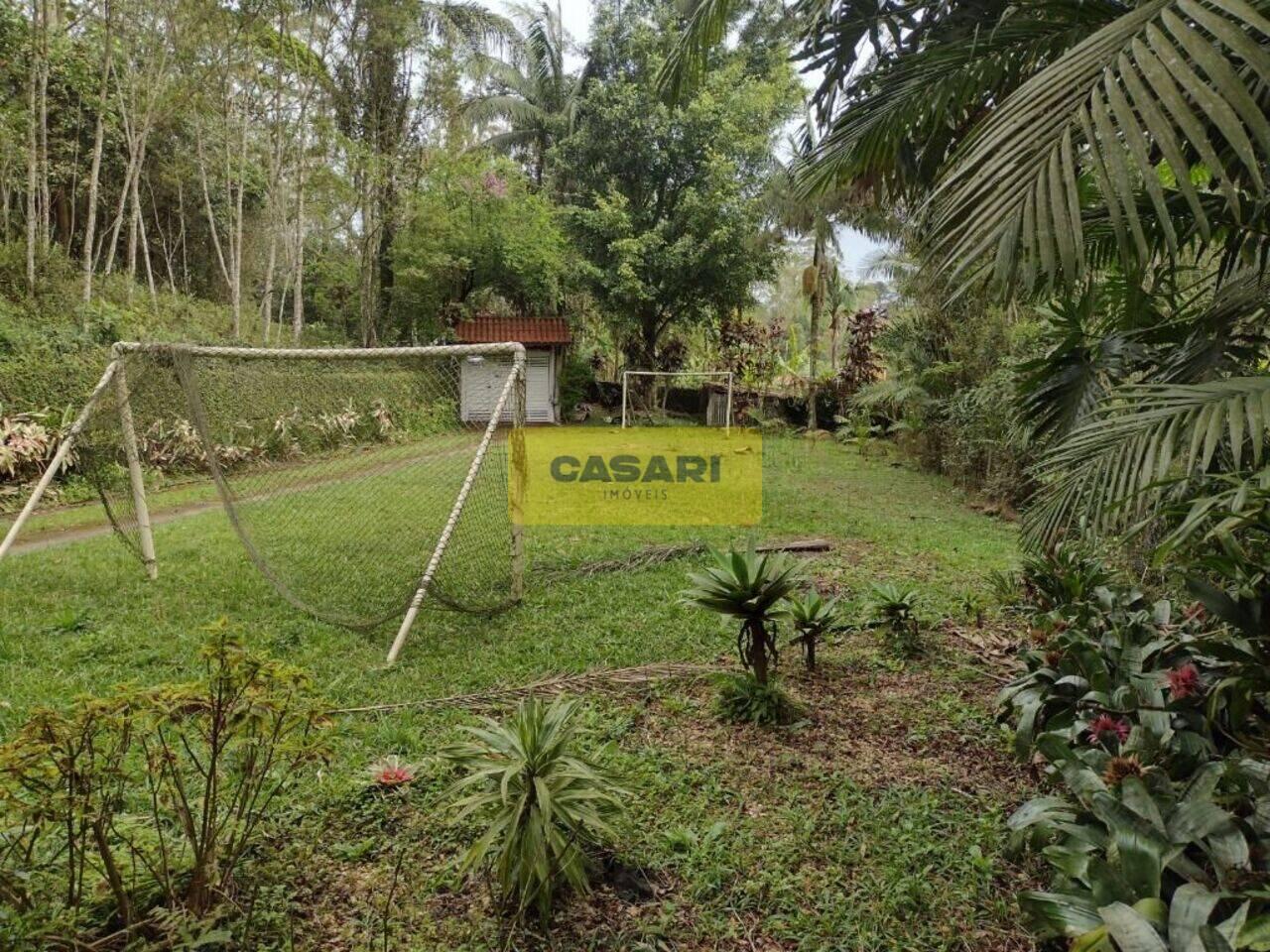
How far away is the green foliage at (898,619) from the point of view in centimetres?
292

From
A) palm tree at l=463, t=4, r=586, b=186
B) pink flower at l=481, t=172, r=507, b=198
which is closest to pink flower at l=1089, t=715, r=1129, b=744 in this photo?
pink flower at l=481, t=172, r=507, b=198

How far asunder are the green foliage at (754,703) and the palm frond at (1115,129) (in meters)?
1.61

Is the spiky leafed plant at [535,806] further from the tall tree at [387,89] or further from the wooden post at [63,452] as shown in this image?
the tall tree at [387,89]

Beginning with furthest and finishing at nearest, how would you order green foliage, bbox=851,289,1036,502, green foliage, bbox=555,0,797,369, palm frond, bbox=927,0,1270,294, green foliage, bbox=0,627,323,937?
green foliage, bbox=555,0,797,369
green foliage, bbox=851,289,1036,502
green foliage, bbox=0,627,323,937
palm frond, bbox=927,0,1270,294

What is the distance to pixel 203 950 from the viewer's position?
1303 millimetres

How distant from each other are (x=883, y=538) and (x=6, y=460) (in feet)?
23.4

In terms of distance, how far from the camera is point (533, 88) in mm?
14430

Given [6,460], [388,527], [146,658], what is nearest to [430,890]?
[146,658]

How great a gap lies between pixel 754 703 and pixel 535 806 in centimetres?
111

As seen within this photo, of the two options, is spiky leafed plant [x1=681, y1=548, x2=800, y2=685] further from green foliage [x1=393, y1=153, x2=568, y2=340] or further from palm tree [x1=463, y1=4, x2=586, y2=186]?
palm tree [x1=463, y1=4, x2=586, y2=186]

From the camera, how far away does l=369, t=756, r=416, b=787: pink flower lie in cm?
190

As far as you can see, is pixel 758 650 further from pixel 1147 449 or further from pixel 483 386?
pixel 483 386

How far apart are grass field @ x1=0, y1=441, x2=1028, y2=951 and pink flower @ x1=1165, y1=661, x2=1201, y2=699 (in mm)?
578

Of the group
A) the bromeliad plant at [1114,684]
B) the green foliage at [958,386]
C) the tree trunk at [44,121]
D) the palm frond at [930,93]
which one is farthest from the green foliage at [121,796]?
the tree trunk at [44,121]
